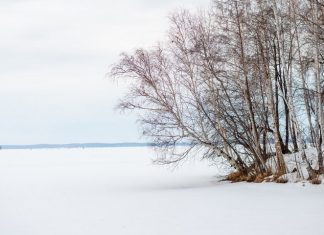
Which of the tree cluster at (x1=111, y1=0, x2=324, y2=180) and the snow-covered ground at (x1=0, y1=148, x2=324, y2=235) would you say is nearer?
the snow-covered ground at (x1=0, y1=148, x2=324, y2=235)

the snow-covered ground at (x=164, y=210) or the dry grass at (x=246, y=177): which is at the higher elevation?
the snow-covered ground at (x=164, y=210)

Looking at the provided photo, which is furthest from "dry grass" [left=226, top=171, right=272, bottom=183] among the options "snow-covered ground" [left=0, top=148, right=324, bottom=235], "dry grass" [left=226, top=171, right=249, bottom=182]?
"snow-covered ground" [left=0, top=148, right=324, bottom=235]

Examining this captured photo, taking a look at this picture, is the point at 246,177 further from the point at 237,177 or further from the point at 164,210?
the point at 164,210

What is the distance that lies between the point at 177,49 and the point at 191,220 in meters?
11.7

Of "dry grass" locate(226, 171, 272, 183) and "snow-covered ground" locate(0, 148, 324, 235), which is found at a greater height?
"snow-covered ground" locate(0, 148, 324, 235)

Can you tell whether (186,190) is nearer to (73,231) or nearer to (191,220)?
(191,220)

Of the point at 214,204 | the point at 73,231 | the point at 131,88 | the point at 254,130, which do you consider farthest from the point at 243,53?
the point at 73,231

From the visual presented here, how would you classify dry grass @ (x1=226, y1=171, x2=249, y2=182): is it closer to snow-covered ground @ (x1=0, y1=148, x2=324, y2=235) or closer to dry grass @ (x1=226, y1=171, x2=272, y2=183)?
dry grass @ (x1=226, y1=171, x2=272, y2=183)

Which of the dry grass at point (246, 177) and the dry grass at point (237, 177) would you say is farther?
the dry grass at point (237, 177)

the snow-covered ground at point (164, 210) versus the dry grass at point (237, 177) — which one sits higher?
the snow-covered ground at point (164, 210)

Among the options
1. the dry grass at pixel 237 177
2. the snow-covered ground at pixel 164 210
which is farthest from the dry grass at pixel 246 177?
the snow-covered ground at pixel 164 210

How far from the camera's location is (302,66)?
52.2 feet

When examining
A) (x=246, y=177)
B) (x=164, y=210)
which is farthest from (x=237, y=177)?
(x=164, y=210)

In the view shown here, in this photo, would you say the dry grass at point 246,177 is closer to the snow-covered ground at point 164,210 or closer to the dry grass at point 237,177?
the dry grass at point 237,177
